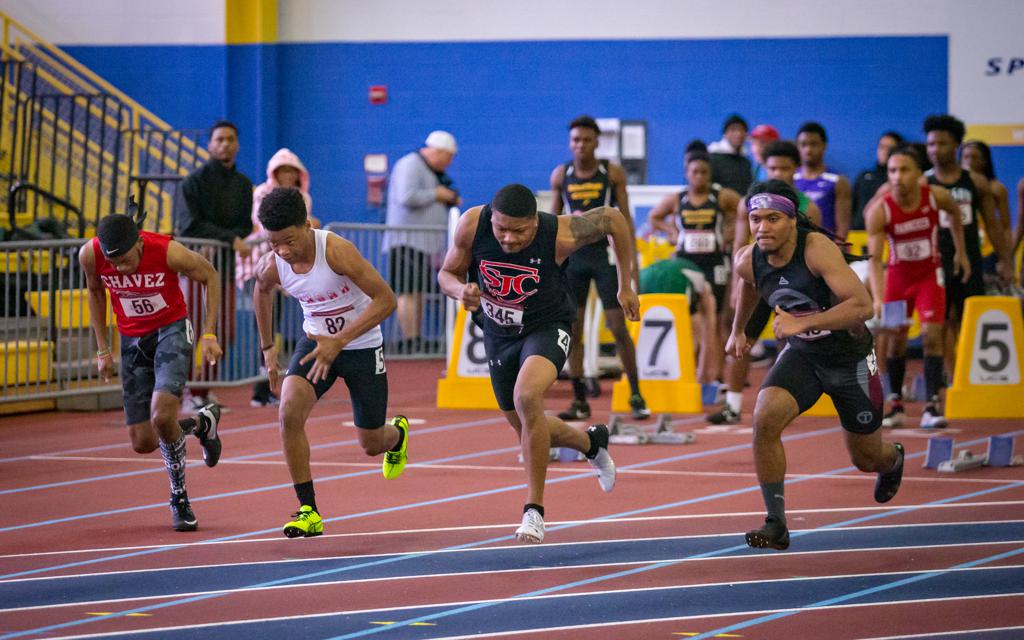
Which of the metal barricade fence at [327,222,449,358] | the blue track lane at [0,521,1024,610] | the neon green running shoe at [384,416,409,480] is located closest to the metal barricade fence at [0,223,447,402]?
the metal barricade fence at [327,222,449,358]

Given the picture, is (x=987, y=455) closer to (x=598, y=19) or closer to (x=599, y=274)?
(x=599, y=274)

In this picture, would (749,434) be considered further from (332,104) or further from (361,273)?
(332,104)

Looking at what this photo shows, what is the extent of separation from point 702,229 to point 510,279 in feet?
21.3

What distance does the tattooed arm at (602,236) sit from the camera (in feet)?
25.6

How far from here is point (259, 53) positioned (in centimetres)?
1994

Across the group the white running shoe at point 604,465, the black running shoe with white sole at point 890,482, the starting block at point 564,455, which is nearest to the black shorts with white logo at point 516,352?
the white running shoe at point 604,465

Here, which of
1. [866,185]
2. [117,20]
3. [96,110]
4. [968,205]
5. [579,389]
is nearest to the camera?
[579,389]

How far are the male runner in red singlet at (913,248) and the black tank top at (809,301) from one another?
4455mm

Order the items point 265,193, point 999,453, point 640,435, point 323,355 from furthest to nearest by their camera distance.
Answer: point 265,193 < point 640,435 < point 999,453 < point 323,355

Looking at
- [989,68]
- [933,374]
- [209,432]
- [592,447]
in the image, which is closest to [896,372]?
[933,374]

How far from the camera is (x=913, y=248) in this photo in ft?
38.5

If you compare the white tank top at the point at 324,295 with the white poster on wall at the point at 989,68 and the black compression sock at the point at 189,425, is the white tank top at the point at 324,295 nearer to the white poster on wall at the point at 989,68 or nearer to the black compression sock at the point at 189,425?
the black compression sock at the point at 189,425

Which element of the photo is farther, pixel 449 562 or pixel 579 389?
Answer: pixel 579 389

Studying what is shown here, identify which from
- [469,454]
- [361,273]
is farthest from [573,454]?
[361,273]
